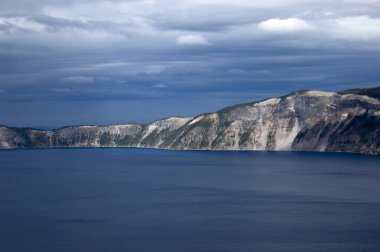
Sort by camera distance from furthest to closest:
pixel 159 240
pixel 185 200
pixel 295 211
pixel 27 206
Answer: pixel 185 200, pixel 27 206, pixel 295 211, pixel 159 240

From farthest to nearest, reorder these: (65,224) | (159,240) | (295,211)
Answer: (295,211), (65,224), (159,240)

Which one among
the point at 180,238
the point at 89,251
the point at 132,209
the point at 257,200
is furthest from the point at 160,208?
the point at 89,251

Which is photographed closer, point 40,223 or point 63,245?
point 63,245

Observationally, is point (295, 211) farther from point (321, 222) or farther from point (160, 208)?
point (160, 208)

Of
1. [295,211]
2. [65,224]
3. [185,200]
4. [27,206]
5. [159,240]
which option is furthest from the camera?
[185,200]

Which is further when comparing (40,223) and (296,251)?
(40,223)

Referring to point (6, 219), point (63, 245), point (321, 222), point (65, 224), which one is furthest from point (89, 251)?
point (321, 222)

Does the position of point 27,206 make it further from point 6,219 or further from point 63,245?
point 63,245

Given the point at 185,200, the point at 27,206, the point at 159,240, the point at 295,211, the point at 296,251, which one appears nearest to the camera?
the point at 296,251

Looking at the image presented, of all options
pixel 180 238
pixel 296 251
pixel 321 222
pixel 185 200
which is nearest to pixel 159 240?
pixel 180 238
